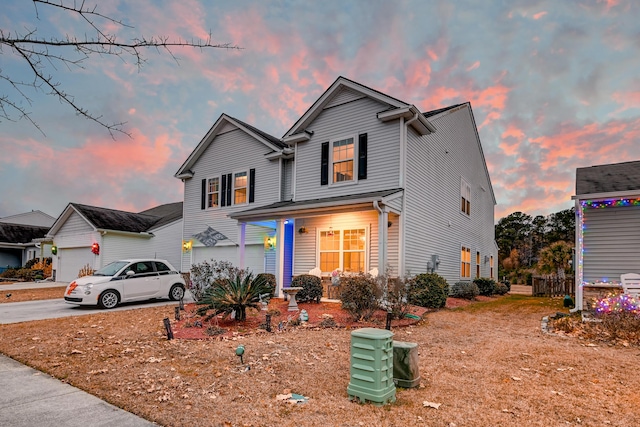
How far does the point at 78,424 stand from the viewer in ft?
11.5

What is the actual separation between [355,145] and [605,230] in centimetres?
814

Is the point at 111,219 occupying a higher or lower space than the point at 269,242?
higher

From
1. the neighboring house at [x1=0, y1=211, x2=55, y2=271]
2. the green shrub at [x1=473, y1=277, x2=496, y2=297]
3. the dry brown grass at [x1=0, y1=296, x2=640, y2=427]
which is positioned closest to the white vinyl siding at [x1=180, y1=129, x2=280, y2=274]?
the dry brown grass at [x1=0, y1=296, x2=640, y2=427]

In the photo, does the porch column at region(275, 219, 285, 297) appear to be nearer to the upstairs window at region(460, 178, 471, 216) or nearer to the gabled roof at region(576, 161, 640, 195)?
the upstairs window at region(460, 178, 471, 216)

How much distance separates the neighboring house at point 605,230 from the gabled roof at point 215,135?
11.0 metres

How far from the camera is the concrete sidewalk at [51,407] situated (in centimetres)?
356

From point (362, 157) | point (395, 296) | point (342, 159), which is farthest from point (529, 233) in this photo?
point (395, 296)

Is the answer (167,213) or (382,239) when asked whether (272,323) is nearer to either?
(382,239)

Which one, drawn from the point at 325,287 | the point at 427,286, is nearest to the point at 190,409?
the point at 427,286

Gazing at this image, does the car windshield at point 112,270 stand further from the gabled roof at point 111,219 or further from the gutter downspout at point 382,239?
the gabled roof at point 111,219

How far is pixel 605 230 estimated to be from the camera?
1114 centimetres

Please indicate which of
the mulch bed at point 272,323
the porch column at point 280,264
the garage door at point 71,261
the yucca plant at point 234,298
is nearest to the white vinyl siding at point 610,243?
the mulch bed at point 272,323

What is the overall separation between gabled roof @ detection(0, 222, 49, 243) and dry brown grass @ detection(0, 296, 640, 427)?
2947 cm

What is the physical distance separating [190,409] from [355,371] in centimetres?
179
